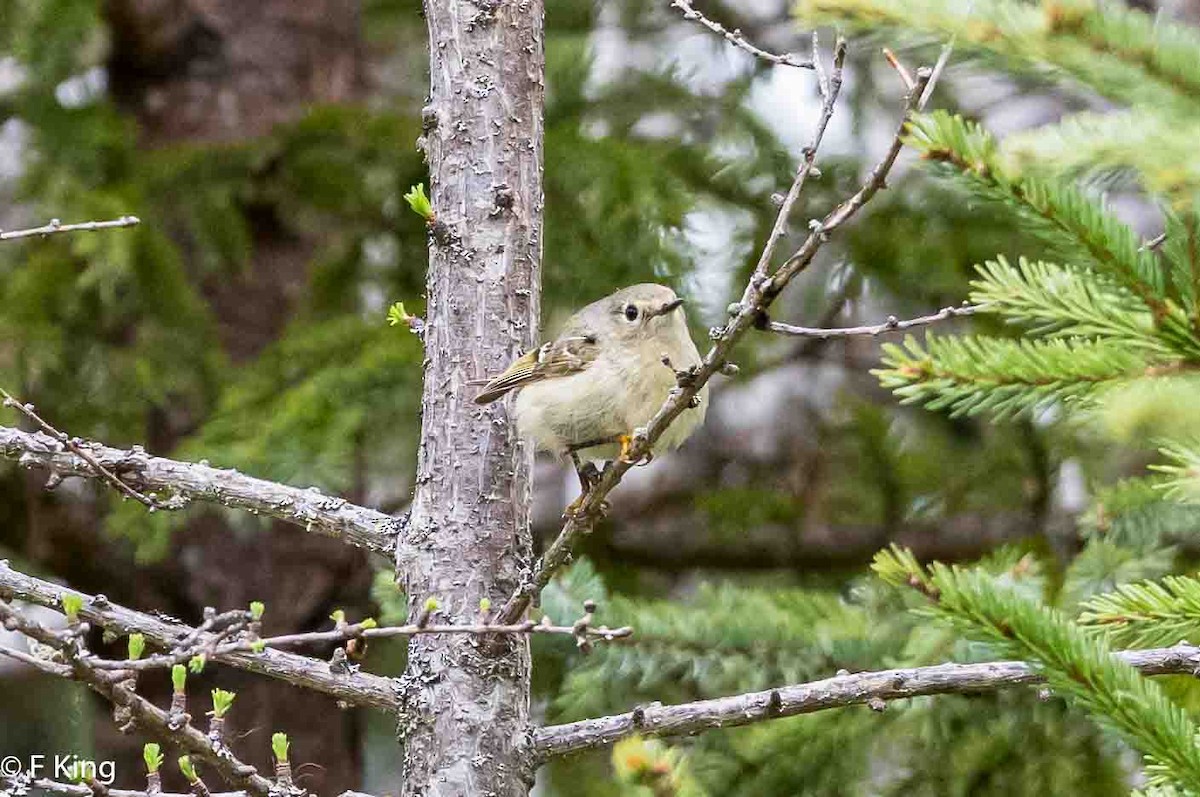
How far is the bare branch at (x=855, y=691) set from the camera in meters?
2.33

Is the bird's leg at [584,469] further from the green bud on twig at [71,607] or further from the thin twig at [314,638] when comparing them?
the green bud on twig at [71,607]

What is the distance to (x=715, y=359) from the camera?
206 cm

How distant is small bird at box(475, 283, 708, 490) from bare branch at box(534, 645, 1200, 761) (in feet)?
2.35

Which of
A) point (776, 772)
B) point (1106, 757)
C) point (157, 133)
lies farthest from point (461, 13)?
point (157, 133)

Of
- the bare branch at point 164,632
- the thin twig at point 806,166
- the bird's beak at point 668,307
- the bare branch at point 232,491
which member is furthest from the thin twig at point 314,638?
the bird's beak at point 668,307

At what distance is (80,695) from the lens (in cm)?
492

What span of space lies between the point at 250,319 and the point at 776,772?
3205 millimetres

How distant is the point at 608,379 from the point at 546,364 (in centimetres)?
20

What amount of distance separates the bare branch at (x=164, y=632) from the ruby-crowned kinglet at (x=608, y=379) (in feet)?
2.12

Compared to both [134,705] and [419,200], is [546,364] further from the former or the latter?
[134,705]

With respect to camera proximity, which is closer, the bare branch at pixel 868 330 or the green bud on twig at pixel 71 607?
the bare branch at pixel 868 330

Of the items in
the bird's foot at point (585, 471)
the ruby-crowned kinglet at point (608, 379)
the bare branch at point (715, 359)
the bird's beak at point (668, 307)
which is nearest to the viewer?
the bare branch at point (715, 359)

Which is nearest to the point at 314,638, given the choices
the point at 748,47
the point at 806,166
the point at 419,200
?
the point at 419,200

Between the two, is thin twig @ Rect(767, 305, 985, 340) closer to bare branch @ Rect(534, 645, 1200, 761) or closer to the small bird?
bare branch @ Rect(534, 645, 1200, 761)
